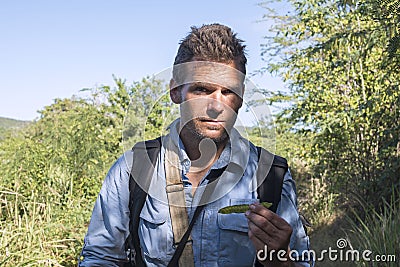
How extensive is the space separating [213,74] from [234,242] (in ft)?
2.01

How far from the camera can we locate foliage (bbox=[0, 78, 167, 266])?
4984 mm

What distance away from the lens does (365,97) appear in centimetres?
734

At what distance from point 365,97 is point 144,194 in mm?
5927

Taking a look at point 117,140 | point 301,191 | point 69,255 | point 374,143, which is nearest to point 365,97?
point 374,143

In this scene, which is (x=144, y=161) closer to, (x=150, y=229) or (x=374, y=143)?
(x=150, y=229)

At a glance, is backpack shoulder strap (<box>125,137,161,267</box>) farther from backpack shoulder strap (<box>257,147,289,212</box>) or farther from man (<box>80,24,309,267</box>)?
backpack shoulder strap (<box>257,147,289,212</box>)

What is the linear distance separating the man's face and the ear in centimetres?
5

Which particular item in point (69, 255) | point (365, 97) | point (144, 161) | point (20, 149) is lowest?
point (69, 255)

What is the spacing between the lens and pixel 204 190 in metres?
2.06

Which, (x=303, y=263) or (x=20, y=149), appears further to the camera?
(x=20, y=149)

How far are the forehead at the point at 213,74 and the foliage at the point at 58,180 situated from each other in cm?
234

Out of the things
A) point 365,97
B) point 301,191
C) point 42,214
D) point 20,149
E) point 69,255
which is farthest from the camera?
point 301,191

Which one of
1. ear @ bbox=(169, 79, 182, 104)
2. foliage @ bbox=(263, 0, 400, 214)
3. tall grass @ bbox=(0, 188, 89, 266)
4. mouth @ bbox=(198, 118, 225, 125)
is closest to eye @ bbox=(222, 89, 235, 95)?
mouth @ bbox=(198, 118, 225, 125)

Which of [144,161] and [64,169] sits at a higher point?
[64,169]
